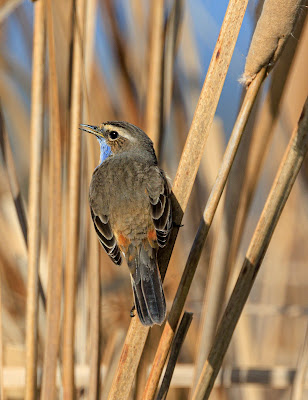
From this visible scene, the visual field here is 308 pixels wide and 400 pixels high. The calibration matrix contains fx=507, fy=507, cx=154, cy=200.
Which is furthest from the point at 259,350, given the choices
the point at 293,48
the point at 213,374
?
the point at 293,48

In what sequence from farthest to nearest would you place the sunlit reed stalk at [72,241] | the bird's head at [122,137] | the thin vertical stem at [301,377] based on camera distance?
the bird's head at [122,137]
the thin vertical stem at [301,377]
the sunlit reed stalk at [72,241]

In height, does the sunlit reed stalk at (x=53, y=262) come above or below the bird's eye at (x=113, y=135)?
below

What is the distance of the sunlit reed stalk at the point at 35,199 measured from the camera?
2.01m

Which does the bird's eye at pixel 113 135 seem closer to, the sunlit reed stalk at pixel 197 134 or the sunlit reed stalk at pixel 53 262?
the sunlit reed stalk at pixel 53 262

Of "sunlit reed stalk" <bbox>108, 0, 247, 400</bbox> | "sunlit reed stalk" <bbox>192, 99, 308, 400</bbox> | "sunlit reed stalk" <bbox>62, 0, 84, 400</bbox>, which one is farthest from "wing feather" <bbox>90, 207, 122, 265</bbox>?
"sunlit reed stalk" <bbox>192, 99, 308, 400</bbox>

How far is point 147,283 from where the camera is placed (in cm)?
216

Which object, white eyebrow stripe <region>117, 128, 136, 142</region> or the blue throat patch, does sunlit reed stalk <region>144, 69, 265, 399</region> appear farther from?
the blue throat patch

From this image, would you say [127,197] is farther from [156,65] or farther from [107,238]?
[156,65]

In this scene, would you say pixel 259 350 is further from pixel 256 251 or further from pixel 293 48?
pixel 293 48

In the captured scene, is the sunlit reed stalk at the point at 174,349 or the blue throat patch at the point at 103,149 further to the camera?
the blue throat patch at the point at 103,149

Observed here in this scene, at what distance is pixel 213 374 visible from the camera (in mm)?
1855

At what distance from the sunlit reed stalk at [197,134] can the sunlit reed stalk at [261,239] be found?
28cm

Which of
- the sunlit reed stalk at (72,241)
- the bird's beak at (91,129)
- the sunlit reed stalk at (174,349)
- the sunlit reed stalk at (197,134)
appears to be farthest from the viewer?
the bird's beak at (91,129)

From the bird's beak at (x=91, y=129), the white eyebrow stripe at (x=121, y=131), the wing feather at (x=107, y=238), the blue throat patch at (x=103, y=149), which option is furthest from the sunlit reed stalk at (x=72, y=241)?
the blue throat patch at (x=103, y=149)
